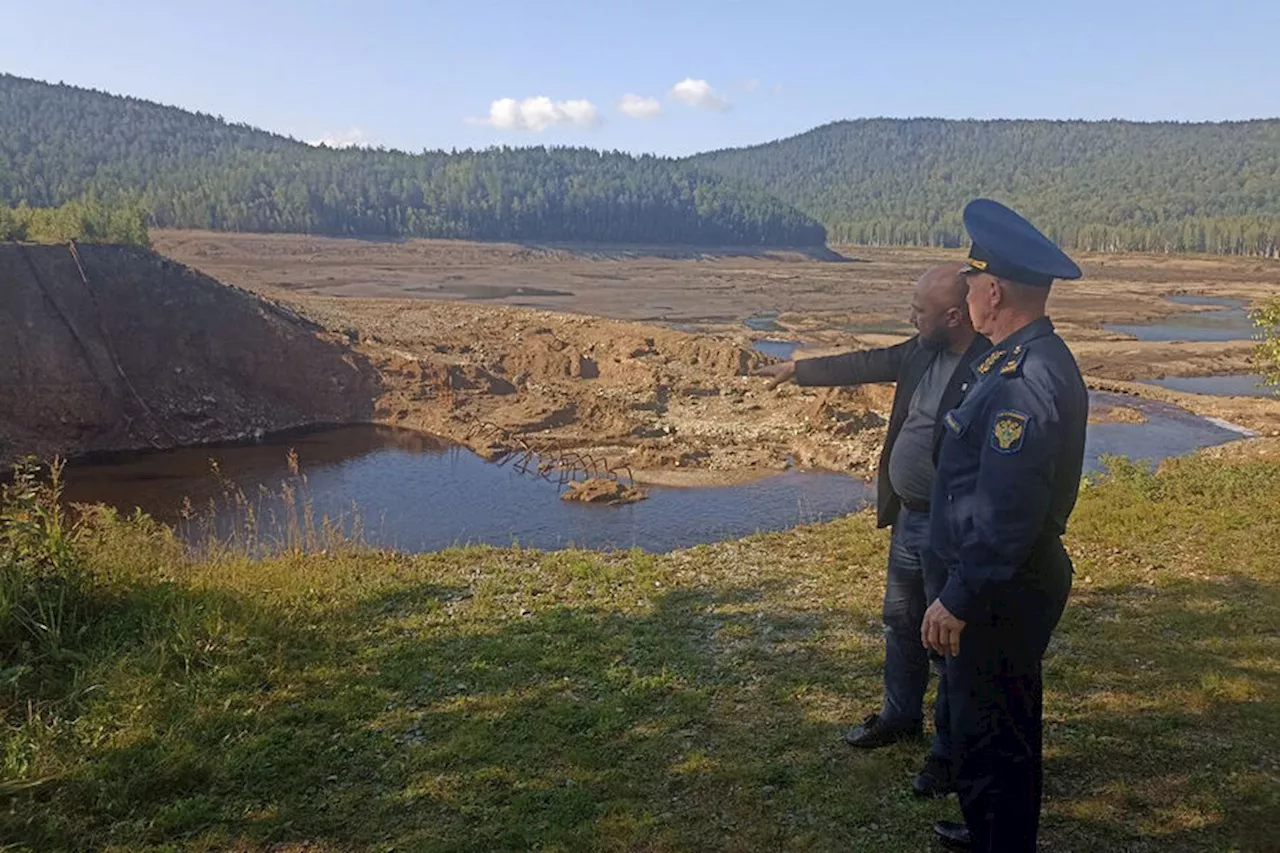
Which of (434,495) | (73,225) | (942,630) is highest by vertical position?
(73,225)

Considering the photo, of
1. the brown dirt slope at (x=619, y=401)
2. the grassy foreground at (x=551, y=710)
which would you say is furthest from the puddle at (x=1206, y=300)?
the grassy foreground at (x=551, y=710)

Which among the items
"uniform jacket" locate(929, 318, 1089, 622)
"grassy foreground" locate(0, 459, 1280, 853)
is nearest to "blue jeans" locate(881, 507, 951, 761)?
"grassy foreground" locate(0, 459, 1280, 853)

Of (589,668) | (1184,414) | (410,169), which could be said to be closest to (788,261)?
(410,169)

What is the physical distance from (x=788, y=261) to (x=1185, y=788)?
109 m

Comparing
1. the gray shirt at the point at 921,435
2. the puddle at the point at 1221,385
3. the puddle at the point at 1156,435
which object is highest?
the gray shirt at the point at 921,435

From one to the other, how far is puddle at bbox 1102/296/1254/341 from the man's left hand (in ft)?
148

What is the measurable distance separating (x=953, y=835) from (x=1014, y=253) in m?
2.30

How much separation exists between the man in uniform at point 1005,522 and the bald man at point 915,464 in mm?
513

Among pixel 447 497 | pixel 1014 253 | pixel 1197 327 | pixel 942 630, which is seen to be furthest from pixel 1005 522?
pixel 1197 327

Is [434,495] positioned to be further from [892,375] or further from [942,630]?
[942,630]

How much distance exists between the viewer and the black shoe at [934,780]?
3.82 m

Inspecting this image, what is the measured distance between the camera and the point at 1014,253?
115 inches

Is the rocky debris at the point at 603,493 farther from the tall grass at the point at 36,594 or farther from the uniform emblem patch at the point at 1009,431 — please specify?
the uniform emblem patch at the point at 1009,431

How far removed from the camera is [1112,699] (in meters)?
4.83
